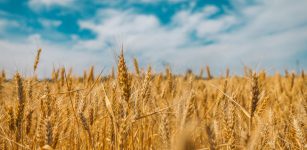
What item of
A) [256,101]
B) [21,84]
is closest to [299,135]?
[256,101]

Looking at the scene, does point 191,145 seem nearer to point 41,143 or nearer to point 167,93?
point 41,143

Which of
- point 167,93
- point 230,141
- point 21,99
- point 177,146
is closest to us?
point 177,146

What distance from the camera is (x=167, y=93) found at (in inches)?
145

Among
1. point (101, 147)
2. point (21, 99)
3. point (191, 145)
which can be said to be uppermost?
point (21, 99)

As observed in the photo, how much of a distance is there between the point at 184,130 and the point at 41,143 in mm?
1003

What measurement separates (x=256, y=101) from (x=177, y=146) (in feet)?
3.44

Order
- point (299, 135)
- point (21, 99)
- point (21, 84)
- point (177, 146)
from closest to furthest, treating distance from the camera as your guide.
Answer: point (177, 146), point (299, 135), point (21, 99), point (21, 84)

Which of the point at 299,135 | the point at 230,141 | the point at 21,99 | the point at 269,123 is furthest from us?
the point at 21,99

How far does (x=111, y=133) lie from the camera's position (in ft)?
5.89

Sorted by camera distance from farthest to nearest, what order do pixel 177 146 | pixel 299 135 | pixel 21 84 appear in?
pixel 21 84 < pixel 299 135 < pixel 177 146

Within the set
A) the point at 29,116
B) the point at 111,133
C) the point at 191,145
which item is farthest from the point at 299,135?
the point at 29,116

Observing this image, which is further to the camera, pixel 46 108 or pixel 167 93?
pixel 167 93

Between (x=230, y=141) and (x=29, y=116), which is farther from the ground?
(x=29, y=116)

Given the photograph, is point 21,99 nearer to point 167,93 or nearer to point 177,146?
point 177,146
